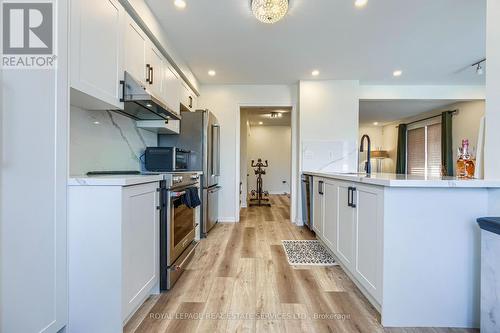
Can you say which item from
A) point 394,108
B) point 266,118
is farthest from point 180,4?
point 394,108

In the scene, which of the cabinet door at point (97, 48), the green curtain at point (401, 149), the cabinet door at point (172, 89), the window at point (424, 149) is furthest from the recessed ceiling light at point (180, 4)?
the green curtain at point (401, 149)

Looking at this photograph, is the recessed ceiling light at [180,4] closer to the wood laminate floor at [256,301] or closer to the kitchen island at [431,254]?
the kitchen island at [431,254]

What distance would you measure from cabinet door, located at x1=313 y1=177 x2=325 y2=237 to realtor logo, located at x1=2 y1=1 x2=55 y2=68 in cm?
263

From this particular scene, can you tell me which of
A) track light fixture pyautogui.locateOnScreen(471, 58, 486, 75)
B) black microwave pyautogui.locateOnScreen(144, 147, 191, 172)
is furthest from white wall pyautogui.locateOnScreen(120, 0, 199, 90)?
track light fixture pyautogui.locateOnScreen(471, 58, 486, 75)

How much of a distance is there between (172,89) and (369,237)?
279 centimetres

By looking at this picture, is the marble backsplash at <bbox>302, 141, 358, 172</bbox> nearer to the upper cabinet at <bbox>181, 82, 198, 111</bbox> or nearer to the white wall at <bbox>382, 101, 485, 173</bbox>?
the upper cabinet at <bbox>181, 82, 198, 111</bbox>

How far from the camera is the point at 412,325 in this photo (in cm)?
151

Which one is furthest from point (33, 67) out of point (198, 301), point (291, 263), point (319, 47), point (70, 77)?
point (319, 47)

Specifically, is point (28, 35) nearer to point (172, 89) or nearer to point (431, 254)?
point (172, 89)

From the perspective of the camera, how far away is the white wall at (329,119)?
427 cm

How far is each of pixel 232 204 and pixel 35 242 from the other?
346cm

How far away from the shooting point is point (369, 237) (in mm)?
1688

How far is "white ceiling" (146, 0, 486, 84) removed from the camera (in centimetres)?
235

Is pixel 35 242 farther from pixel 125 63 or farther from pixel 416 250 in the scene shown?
pixel 416 250
